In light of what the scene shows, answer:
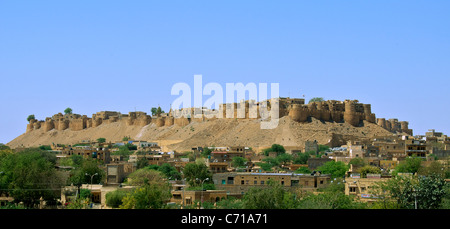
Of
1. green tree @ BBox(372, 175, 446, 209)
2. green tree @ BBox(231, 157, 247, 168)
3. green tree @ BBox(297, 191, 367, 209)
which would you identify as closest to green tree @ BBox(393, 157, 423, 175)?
green tree @ BBox(231, 157, 247, 168)

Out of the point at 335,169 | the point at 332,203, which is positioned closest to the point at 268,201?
the point at 332,203

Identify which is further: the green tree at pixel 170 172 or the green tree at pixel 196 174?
the green tree at pixel 170 172

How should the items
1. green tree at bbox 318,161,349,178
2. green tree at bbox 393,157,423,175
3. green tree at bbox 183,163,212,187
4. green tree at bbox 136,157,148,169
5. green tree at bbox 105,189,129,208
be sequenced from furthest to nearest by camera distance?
green tree at bbox 136,157,148,169 < green tree at bbox 318,161,349,178 < green tree at bbox 393,157,423,175 < green tree at bbox 183,163,212,187 < green tree at bbox 105,189,129,208

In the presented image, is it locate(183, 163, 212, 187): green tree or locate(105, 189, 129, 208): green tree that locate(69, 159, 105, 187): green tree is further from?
locate(105, 189, 129, 208): green tree

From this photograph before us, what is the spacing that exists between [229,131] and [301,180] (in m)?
57.0

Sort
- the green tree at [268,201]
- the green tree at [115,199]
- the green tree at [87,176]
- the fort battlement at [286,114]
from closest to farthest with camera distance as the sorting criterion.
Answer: the green tree at [268,201], the green tree at [115,199], the green tree at [87,176], the fort battlement at [286,114]

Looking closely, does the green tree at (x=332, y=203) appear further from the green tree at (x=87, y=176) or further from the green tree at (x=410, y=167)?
the green tree at (x=410, y=167)

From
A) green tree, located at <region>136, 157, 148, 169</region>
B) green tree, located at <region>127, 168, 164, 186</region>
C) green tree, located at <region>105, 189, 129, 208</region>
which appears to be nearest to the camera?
green tree, located at <region>105, 189, 129, 208</region>

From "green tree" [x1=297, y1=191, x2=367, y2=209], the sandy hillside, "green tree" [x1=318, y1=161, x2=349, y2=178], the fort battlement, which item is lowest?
"green tree" [x1=297, y1=191, x2=367, y2=209]

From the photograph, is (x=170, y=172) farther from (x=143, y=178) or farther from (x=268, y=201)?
(x=268, y=201)

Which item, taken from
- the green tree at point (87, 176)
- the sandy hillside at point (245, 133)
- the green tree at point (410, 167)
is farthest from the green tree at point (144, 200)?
the sandy hillside at point (245, 133)

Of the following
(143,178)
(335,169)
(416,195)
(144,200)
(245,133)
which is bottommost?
(144,200)
